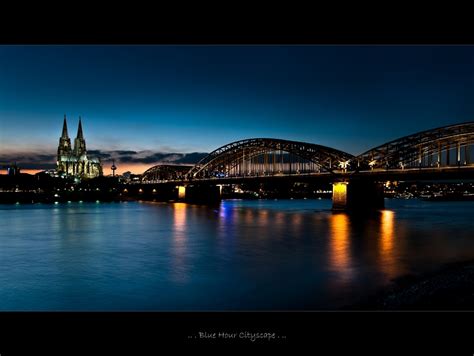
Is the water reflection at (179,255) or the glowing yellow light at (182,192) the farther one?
the glowing yellow light at (182,192)

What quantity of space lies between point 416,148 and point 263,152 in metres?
28.9

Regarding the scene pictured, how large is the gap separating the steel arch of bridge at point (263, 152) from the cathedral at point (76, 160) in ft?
271

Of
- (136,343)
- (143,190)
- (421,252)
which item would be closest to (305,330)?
(136,343)

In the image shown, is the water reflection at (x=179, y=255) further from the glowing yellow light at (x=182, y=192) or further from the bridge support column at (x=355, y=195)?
the glowing yellow light at (x=182, y=192)

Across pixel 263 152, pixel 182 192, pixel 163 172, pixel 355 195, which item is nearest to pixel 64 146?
pixel 163 172

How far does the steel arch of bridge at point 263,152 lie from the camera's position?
192 feet

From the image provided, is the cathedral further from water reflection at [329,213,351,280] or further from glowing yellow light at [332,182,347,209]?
water reflection at [329,213,351,280]

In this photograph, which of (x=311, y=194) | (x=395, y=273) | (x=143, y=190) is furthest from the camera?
(x=311, y=194)

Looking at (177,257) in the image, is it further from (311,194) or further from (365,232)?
(311,194)

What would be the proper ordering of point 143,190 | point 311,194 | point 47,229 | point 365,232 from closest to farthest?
point 365,232 < point 47,229 < point 143,190 < point 311,194

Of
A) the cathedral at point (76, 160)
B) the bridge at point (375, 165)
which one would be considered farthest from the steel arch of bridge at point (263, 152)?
the cathedral at point (76, 160)

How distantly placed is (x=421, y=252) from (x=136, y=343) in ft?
54.8

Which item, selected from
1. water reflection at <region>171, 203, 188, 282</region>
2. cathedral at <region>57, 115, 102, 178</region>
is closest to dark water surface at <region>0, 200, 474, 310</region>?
water reflection at <region>171, 203, 188, 282</region>
